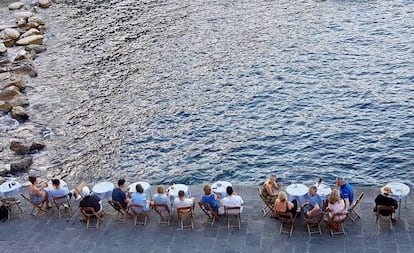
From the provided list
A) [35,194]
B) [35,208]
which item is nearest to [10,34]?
[35,208]

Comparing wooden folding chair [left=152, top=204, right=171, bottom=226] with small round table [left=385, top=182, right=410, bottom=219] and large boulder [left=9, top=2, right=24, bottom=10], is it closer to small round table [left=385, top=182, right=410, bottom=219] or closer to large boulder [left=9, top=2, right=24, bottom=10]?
small round table [left=385, top=182, right=410, bottom=219]

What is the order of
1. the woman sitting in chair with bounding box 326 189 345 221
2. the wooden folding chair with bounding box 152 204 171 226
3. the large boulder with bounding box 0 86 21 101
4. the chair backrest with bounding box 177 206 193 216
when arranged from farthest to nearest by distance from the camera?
1. the large boulder with bounding box 0 86 21 101
2. the wooden folding chair with bounding box 152 204 171 226
3. the chair backrest with bounding box 177 206 193 216
4. the woman sitting in chair with bounding box 326 189 345 221

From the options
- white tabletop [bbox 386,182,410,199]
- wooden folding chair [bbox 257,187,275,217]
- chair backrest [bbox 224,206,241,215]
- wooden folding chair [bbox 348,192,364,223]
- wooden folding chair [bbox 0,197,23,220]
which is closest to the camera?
white tabletop [bbox 386,182,410,199]

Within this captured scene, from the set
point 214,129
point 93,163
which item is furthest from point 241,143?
point 93,163

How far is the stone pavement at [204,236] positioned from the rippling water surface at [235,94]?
16.5 feet

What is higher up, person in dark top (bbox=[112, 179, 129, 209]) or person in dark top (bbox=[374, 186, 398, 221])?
person in dark top (bbox=[112, 179, 129, 209])

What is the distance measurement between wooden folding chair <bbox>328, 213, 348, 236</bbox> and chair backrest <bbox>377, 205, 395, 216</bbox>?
3.44 feet

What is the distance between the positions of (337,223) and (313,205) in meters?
0.94

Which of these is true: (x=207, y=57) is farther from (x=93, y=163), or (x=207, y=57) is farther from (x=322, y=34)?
(x=93, y=163)

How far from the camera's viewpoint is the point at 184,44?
38.8 m

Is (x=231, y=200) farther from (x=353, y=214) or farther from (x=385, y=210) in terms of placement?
(x=385, y=210)

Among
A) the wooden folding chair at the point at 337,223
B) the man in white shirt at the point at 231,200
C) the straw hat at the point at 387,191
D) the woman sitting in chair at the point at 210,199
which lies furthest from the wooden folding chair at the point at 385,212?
the woman sitting in chair at the point at 210,199

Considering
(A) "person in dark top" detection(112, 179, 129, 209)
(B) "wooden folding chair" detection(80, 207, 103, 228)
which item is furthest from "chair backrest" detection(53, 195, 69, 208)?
(A) "person in dark top" detection(112, 179, 129, 209)

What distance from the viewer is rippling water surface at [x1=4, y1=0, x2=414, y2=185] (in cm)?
2436
